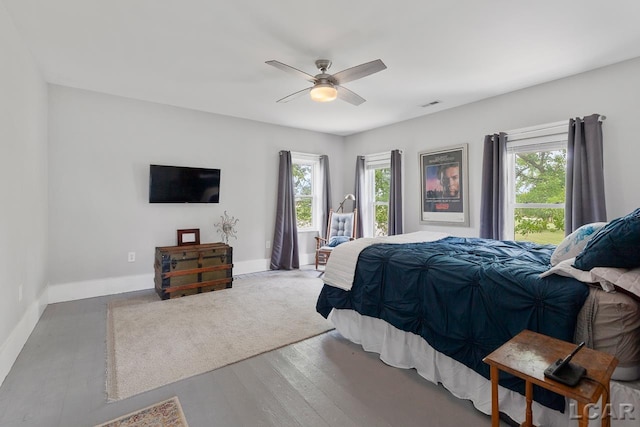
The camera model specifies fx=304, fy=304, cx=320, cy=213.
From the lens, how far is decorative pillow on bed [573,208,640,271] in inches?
53.0

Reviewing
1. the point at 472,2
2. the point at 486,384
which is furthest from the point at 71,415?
the point at 472,2

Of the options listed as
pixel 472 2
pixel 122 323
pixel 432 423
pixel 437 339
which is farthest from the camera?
pixel 122 323

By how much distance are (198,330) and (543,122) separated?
14.2 feet

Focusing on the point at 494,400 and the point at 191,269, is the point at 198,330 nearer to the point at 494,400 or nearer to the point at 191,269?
the point at 191,269

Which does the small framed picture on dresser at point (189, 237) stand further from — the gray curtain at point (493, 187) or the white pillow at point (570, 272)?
the white pillow at point (570, 272)

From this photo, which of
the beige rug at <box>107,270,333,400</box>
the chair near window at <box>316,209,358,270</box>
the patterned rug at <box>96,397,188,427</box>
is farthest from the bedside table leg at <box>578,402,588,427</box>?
the chair near window at <box>316,209,358,270</box>

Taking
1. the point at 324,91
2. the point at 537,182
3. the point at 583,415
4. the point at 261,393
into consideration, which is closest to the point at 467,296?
the point at 583,415

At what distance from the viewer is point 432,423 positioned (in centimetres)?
166

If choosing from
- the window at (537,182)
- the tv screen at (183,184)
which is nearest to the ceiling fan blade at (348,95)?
the window at (537,182)

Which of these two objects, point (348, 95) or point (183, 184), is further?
point (183, 184)

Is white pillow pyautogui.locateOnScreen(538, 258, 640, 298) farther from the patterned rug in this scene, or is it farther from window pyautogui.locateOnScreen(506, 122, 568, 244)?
window pyautogui.locateOnScreen(506, 122, 568, 244)

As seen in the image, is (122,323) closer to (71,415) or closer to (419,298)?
(71,415)

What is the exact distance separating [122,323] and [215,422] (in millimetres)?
1901

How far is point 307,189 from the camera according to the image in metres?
5.93
